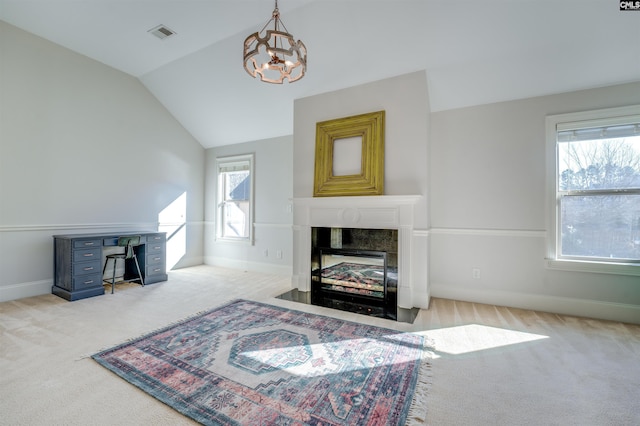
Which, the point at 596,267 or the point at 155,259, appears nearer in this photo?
the point at 596,267

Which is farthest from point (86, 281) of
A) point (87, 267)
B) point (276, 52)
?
point (276, 52)

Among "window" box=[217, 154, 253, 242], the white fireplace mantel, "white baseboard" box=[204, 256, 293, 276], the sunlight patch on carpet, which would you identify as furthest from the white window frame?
the sunlight patch on carpet

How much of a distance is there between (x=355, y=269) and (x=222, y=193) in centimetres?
352

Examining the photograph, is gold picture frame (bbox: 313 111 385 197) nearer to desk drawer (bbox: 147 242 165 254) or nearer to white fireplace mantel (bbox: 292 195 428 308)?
white fireplace mantel (bbox: 292 195 428 308)

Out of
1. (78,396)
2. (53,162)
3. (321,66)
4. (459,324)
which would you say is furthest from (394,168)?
(53,162)

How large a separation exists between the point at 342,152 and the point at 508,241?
7.72 feet

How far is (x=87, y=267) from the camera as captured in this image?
351 cm

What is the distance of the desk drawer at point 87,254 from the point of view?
3.42 metres

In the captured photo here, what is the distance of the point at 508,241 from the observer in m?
3.28

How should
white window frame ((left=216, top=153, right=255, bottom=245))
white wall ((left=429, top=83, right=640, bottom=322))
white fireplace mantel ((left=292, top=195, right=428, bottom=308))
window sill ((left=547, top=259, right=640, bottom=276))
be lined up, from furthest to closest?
white window frame ((left=216, top=153, right=255, bottom=245)) → white fireplace mantel ((left=292, top=195, right=428, bottom=308)) → white wall ((left=429, top=83, right=640, bottom=322)) → window sill ((left=547, top=259, right=640, bottom=276))

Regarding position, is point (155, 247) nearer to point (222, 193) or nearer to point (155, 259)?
point (155, 259)

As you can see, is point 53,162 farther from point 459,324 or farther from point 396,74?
point 459,324

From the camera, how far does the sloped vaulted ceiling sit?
2.54 m

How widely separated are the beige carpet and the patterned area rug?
130 millimetres
